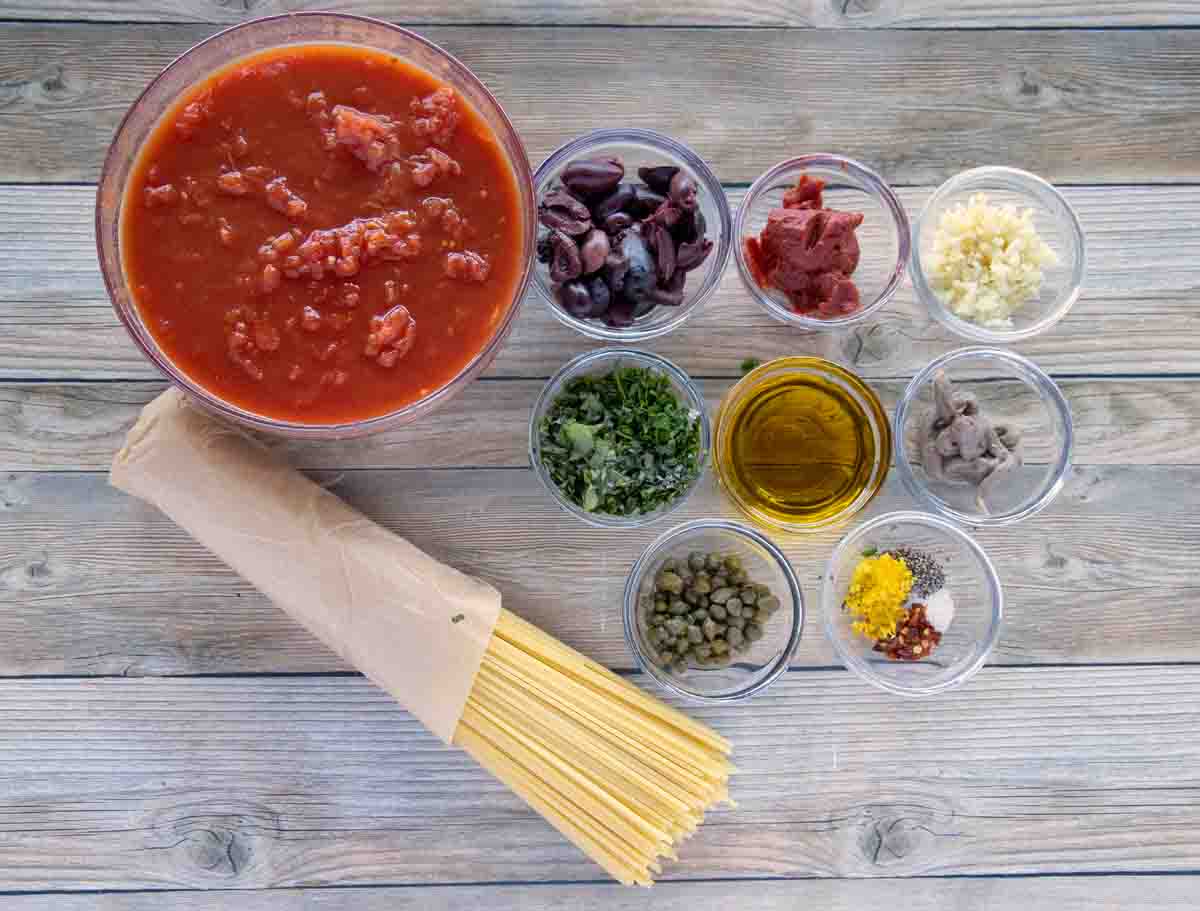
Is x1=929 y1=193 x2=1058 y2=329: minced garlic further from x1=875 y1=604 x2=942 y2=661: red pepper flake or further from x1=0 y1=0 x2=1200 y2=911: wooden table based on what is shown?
x1=875 y1=604 x2=942 y2=661: red pepper flake

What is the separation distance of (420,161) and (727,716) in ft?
4.00

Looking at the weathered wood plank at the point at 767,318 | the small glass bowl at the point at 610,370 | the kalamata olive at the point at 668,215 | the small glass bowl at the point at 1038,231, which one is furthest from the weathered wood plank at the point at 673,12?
the small glass bowl at the point at 610,370

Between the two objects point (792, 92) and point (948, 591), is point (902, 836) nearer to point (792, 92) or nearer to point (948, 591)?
point (948, 591)

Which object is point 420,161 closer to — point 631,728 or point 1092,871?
point 631,728

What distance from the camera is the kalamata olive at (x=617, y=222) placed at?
177 cm

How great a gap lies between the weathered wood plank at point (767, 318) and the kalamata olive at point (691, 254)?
0.53 ft

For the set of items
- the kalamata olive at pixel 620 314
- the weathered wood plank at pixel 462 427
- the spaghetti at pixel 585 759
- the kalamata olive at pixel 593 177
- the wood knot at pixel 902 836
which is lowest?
the wood knot at pixel 902 836

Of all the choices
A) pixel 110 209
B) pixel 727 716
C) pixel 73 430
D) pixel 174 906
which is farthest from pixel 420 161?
pixel 174 906

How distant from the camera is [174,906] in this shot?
194 cm

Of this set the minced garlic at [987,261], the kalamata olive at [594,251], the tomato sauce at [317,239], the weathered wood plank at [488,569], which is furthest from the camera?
the weathered wood plank at [488,569]

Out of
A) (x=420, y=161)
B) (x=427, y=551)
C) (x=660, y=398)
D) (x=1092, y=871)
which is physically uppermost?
(x=420, y=161)

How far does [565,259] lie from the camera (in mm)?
1741

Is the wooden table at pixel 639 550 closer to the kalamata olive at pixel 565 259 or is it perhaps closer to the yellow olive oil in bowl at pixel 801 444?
the yellow olive oil in bowl at pixel 801 444

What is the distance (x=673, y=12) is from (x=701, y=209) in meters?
0.41
